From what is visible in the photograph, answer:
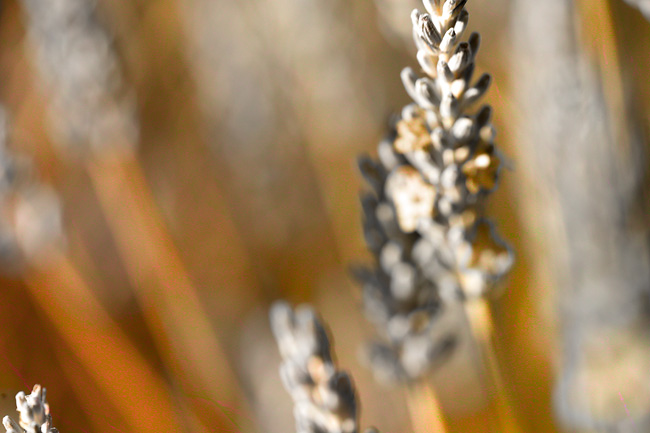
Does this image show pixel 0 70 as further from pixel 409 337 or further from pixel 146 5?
pixel 409 337

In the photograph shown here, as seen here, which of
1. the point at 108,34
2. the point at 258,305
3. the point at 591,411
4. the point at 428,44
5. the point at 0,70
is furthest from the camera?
the point at 0,70

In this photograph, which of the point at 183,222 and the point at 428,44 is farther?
the point at 183,222

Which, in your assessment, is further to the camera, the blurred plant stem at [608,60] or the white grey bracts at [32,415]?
the blurred plant stem at [608,60]

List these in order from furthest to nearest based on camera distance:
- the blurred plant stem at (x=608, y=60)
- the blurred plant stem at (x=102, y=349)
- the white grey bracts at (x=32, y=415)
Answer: the blurred plant stem at (x=102, y=349), the blurred plant stem at (x=608, y=60), the white grey bracts at (x=32, y=415)

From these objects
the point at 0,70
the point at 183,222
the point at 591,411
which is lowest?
the point at 591,411

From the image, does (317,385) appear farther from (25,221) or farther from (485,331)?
(25,221)

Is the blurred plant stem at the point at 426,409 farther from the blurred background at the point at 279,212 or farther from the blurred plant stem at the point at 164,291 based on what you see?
the blurred plant stem at the point at 164,291

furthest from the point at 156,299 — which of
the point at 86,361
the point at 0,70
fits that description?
the point at 0,70

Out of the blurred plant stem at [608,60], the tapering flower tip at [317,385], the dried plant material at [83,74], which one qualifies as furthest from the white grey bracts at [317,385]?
the dried plant material at [83,74]
